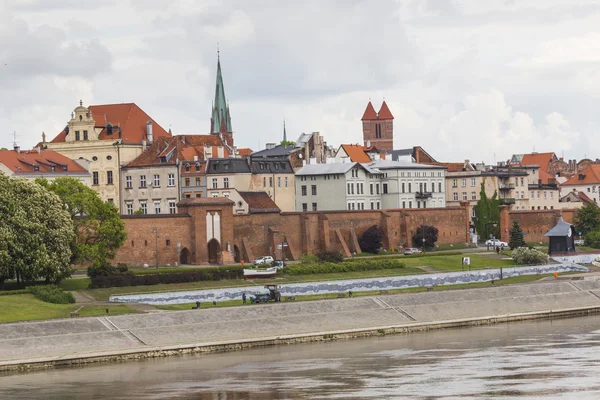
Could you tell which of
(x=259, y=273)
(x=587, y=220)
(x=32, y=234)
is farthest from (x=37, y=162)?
(x=587, y=220)

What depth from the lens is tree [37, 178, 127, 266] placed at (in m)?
91.3

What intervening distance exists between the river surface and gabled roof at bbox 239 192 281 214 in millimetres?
48796

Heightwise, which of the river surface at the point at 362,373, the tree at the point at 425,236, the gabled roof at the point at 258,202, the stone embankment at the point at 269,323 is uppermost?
the gabled roof at the point at 258,202

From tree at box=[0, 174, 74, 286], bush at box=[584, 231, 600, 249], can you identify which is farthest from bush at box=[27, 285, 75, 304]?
bush at box=[584, 231, 600, 249]

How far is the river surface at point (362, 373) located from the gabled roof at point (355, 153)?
90.6 metres

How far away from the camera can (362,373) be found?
5872cm

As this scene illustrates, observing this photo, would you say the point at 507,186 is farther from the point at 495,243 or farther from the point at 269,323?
the point at 269,323

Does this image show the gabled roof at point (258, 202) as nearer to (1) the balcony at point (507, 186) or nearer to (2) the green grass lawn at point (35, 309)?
(2) the green grass lawn at point (35, 309)

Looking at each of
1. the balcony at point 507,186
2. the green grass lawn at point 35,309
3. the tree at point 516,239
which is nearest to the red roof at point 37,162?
the tree at point 516,239

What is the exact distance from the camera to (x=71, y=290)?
3329 inches

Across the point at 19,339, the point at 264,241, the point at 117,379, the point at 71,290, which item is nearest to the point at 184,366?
the point at 117,379

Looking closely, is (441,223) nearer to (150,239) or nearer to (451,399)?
(150,239)

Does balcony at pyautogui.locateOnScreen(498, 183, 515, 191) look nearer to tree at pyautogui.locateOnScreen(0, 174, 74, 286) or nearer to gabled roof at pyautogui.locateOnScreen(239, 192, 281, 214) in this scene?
gabled roof at pyautogui.locateOnScreen(239, 192, 281, 214)

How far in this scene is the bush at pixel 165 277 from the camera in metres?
86.6
